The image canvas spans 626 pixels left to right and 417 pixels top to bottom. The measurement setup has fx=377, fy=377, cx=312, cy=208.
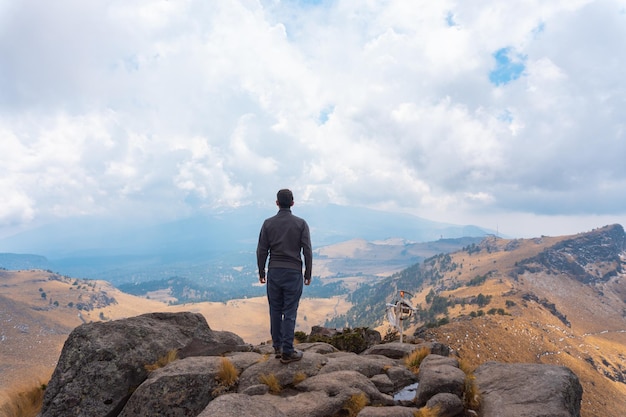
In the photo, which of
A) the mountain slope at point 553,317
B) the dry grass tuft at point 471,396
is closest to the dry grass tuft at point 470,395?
the dry grass tuft at point 471,396

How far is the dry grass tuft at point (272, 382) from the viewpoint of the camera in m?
8.70

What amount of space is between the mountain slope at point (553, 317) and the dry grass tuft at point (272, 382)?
99.1 feet

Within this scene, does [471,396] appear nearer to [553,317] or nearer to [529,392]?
[529,392]

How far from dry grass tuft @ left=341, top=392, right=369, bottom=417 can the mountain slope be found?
3025 centimetres

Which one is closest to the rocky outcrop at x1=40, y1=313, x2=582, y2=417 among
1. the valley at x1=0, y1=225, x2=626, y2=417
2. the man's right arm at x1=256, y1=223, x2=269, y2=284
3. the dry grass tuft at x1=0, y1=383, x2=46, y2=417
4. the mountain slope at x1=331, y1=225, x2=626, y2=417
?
the dry grass tuft at x1=0, y1=383, x2=46, y2=417

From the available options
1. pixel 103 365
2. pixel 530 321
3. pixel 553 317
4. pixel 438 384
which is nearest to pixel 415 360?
pixel 438 384

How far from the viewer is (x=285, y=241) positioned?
376 inches

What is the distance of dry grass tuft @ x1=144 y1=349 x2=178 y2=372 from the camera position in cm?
966

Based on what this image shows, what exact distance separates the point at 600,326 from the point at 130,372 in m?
149

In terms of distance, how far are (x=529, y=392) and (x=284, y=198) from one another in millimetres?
7293

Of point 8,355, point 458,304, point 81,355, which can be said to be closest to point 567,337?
point 458,304

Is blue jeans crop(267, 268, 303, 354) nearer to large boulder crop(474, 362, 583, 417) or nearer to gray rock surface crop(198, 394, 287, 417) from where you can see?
gray rock surface crop(198, 394, 287, 417)

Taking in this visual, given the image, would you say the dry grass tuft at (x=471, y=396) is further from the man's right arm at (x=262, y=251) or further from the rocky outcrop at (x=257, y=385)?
the man's right arm at (x=262, y=251)

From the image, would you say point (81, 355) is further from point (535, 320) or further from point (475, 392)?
point (535, 320)
